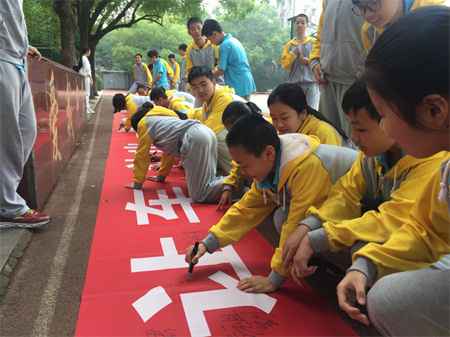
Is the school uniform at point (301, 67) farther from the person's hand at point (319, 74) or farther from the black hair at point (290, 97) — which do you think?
the black hair at point (290, 97)

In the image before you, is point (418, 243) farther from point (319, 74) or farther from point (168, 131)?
point (168, 131)

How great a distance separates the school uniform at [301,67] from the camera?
181 inches

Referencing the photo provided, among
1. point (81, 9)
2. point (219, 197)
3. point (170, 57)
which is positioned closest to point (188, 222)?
point (219, 197)

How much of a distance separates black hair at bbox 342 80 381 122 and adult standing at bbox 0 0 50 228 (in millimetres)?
1678

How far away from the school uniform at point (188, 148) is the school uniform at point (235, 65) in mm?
1294

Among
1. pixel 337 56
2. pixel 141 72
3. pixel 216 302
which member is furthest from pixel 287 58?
pixel 141 72

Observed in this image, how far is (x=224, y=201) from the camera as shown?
9.25ft

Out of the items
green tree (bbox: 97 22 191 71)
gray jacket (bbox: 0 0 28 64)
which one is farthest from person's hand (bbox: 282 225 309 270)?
green tree (bbox: 97 22 191 71)

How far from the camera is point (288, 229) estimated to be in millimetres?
1669

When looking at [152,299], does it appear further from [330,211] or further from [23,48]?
[23,48]

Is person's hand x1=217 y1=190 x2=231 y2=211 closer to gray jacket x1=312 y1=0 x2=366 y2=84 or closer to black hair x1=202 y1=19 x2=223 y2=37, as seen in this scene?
gray jacket x1=312 y1=0 x2=366 y2=84

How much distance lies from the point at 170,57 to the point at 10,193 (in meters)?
9.20

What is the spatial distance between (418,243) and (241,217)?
0.92m

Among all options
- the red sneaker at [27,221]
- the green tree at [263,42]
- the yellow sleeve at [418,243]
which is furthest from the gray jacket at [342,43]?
the green tree at [263,42]
